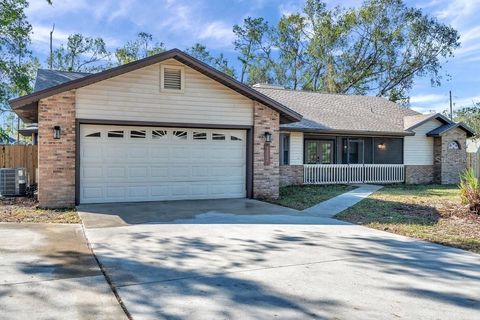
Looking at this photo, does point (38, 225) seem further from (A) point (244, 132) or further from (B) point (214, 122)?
(A) point (244, 132)

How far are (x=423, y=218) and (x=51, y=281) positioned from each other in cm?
827

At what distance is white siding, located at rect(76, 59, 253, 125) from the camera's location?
10.6 m

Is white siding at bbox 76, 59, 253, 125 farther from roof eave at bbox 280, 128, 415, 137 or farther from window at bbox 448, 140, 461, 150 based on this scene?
window at bbox 448, 140, 461, 150

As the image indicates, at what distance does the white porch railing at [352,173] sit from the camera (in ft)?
58.7

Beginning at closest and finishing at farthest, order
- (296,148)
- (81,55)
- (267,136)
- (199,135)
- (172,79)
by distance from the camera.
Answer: (172,79) → (199,135) → (267,136) → (296,148) → (81,55)

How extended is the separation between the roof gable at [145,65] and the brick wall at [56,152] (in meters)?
0.26

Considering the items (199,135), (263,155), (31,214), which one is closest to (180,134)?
(199,135)

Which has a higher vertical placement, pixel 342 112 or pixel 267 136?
pixel 342 112

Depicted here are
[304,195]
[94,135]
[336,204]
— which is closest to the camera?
[94,135]

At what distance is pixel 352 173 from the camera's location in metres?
18.8

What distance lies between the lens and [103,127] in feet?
35.6

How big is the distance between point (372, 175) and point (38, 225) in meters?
15.4

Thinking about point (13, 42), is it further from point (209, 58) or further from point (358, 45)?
point (358, 45)

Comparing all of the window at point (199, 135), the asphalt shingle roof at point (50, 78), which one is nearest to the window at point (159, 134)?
the window at point (199, 135)
